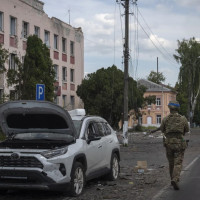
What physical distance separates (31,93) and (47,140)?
12.8 m

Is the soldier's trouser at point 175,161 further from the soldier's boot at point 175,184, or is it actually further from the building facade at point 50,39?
the building facade at point 50,39

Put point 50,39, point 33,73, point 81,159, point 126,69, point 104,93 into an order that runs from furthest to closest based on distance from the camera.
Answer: point 104,93 < point 50,39 < point 126,69 < point 33,73 < point 81,159

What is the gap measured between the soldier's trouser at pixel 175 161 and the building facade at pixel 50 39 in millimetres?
20681

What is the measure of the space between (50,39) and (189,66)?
3740cm

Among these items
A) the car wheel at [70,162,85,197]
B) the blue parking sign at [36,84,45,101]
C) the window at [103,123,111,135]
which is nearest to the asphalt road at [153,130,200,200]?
the car wheel at [70,162,85,197]

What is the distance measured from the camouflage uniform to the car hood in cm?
204

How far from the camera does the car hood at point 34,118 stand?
31.0 ft

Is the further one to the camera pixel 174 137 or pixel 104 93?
pixel 104 93

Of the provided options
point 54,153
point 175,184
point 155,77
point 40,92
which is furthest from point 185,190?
point 155,77

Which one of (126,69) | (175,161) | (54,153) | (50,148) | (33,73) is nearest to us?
(54,153)

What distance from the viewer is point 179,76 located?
75000mm

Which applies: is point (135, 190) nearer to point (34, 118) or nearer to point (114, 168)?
point (114, 168)

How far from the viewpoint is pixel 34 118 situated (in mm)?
9859

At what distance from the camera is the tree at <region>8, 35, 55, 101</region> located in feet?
73.2
